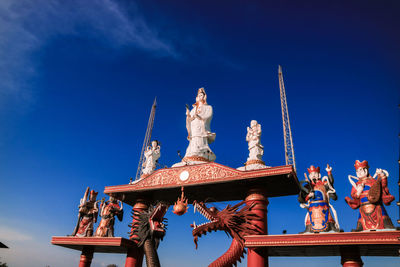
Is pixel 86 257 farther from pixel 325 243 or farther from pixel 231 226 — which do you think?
pixel 325 243

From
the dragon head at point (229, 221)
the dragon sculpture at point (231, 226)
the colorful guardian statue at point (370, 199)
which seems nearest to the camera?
the colorful guardian statue at point (370, 199)

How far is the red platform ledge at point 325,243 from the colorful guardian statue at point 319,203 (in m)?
0.37

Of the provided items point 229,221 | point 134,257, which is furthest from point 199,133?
point 134,257

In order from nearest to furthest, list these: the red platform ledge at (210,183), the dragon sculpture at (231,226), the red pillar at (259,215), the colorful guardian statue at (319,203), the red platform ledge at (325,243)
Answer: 1. the red platform ledge at (325,243)
2. the colorful guardian statue at (319,203)
3. the red pillar at (259,215)
4. the dragon sculpture at (231,226)
5. the red platform ledge at (210,183)

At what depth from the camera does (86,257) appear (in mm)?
13977

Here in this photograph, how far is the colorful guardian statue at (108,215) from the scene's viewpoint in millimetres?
13484

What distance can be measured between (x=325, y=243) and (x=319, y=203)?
1.24 meters

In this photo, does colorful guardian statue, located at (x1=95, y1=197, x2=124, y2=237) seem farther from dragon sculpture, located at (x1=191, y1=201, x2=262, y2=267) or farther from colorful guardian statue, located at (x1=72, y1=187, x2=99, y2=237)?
dragon sculpture, located at (x1=191, y1=201, x2=262, y2=267)

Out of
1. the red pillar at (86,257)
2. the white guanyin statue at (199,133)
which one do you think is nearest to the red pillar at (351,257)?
the white guanyin statue at (199,133)

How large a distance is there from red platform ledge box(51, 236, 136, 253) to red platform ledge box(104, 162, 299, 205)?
7.18 feet

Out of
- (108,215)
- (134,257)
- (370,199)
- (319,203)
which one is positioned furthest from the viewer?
(108,215)

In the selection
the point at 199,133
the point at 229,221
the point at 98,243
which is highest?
the point at 199,133

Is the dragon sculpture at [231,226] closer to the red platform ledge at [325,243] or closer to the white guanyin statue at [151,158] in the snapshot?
the red platform ledge at [325,243]

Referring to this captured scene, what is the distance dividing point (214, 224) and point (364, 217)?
16.3ft
